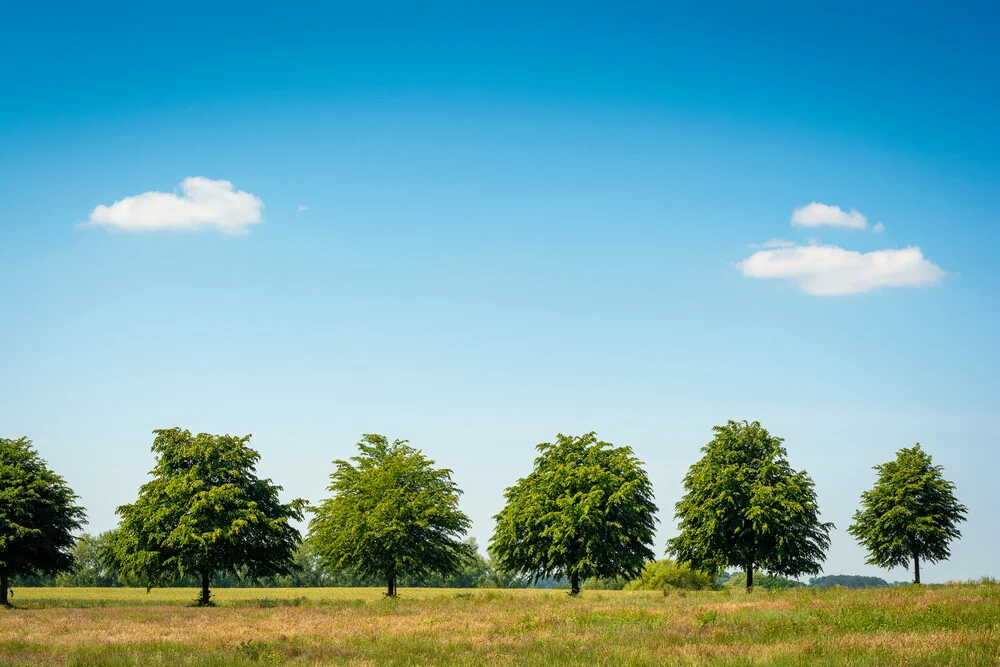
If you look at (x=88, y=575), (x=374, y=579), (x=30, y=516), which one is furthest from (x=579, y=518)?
(x=88, y=575)

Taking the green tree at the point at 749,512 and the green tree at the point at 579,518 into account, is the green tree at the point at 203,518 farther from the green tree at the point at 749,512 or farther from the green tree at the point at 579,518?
the green tree at the point at 749,512

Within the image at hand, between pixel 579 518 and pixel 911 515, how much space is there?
28.9 m

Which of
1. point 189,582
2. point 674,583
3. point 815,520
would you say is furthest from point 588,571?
point 189,582

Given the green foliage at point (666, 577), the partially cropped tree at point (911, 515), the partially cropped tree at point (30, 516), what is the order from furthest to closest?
the green foliage at point (666, 577)
the partially cropped tree at point (911, 515)
the partially cropped tree at point (30, 516)

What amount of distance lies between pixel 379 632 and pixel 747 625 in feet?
40.5

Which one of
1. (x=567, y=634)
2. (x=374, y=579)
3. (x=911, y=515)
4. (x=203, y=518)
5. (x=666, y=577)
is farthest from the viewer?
(x=374, y=579)

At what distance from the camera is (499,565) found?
54125mm

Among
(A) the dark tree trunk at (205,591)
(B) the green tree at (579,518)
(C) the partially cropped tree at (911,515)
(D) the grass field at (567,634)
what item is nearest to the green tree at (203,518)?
(A) the dark tree trunk at (205,591)

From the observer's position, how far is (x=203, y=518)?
46500 millimetres

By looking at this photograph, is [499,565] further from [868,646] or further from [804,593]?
[868,646]

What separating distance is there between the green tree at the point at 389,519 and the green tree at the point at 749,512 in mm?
16059

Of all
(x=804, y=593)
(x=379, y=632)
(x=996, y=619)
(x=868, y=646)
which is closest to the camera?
(x=868, y=646)

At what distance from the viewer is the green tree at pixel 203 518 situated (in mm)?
46406

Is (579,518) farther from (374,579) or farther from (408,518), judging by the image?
(374,579)
